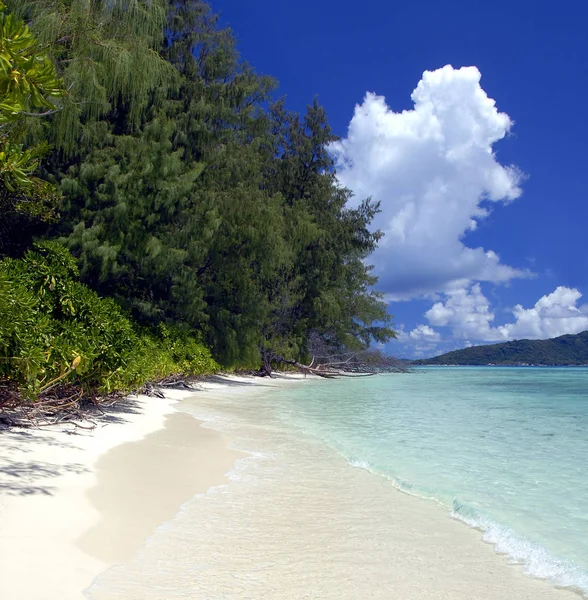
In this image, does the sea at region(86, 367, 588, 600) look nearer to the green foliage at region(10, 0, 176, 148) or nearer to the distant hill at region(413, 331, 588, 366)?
the green foliage at region(10, 0, 176, 148)

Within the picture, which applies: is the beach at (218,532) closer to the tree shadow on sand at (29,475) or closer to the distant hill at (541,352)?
the tree shadow on sand at (29,475)

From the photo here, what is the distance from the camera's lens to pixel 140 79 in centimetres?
858

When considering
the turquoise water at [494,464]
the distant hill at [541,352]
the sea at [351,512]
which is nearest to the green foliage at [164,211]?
the sea at [351,512]

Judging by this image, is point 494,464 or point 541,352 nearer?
point 494,464

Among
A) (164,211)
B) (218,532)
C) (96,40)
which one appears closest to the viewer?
(218,532)

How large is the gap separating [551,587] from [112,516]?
317 cm

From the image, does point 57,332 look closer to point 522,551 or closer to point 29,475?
point 29,475

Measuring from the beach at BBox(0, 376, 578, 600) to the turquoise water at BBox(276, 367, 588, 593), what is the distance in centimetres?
33

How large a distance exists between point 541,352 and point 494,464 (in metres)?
142

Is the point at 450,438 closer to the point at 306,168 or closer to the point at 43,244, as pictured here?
the point at 43,244

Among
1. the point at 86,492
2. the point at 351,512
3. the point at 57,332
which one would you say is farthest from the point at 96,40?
the point at 351,512

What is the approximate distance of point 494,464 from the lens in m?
7.23

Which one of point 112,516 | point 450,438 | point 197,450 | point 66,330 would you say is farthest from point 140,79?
point 450,438

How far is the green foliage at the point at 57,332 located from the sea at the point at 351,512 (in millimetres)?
2150
